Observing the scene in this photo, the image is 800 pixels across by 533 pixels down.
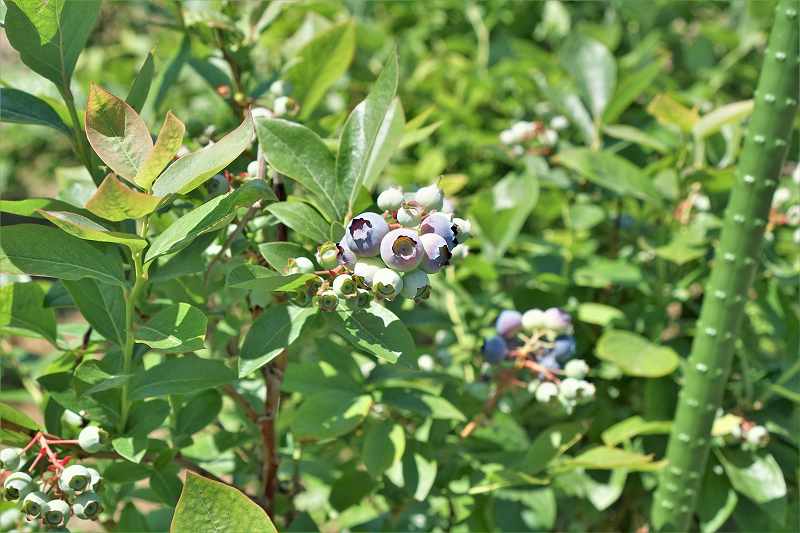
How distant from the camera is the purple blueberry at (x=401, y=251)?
1.92 feet

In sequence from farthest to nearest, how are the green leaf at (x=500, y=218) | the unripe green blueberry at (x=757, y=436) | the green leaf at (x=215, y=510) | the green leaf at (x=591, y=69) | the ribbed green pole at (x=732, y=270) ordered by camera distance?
the green leaf at (x=591, y=69) → the green leaf at (x=500, y=218) → the unripe green blueberry at (x=757, y=436) → the ribbed green pole at (x=732, y=270) → the green leaf at (x=215, y=510)

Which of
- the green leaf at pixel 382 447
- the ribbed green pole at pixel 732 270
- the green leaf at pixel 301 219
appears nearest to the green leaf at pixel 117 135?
the green leaf at pixel 301 219

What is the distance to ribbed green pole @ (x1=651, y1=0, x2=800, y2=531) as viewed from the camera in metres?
0.84

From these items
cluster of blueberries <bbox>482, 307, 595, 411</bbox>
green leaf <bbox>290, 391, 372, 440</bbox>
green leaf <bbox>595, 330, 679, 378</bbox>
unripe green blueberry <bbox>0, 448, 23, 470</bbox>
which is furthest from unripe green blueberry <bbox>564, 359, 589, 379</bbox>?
unripe green blueberry <bbox>0, 448, 23, 470</bbox>

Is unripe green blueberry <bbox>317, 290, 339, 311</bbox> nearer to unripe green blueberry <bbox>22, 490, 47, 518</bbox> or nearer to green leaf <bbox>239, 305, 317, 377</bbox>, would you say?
green leaf <bbox>239, 305, 317, 377</bbox>

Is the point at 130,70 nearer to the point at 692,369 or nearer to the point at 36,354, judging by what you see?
the point at 36,354

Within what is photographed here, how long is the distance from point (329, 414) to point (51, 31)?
43 cm

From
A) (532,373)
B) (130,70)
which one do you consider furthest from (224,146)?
(130,70)

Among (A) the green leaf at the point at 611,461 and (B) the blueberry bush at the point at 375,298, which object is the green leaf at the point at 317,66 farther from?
(A) the green leaf at the point at 611,461

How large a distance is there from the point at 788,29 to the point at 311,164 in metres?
0.50

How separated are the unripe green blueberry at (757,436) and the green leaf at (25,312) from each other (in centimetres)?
78

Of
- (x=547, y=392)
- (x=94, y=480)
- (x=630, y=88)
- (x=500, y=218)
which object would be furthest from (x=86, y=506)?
(x=630, y=88)

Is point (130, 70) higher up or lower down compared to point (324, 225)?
lower down

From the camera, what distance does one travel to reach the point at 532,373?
984 millimetres
